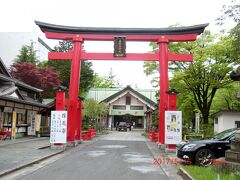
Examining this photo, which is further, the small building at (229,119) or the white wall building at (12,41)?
the white wall building at (12,41)

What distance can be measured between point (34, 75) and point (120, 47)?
79.9 ft

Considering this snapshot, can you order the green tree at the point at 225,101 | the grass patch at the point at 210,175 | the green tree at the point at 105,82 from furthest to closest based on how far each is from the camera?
the green tree at the point at 105,82, the green tree at the point at 225,101, the grass patch at the point at 210,175

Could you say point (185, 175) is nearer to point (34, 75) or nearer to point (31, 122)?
point (31, 122)

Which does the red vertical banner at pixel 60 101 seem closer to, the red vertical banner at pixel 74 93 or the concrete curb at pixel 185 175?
the red vertical banner at pixel 74 93

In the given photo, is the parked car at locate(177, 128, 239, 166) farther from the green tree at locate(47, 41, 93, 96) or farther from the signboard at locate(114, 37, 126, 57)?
the green tree at locate(47, 41, 93, 96)

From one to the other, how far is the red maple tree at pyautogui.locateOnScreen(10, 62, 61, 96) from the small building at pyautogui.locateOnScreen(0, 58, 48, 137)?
784cm

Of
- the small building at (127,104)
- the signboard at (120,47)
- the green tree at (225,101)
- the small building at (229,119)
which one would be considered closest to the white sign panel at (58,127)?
the signboard at (120,47)

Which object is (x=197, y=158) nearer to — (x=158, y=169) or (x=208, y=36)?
(x=158, y=169)

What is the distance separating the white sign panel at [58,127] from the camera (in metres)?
22.4

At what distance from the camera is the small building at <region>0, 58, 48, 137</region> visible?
28328 mm

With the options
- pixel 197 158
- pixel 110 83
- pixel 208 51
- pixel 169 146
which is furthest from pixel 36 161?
pixel 110 83

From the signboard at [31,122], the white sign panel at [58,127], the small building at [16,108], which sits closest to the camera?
the white sign panel at [58,127]

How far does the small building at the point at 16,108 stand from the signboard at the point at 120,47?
8327mm

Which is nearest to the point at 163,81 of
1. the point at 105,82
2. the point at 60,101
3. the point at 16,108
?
the point at 60,101
